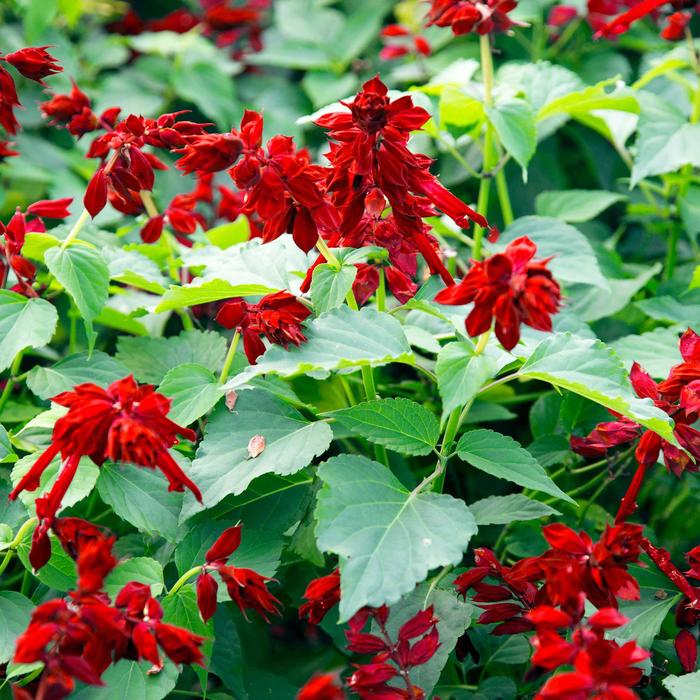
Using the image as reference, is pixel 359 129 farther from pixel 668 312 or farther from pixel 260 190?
pixel 668 312

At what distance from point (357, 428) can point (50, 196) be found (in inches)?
44.5

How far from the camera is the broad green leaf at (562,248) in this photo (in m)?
1.19

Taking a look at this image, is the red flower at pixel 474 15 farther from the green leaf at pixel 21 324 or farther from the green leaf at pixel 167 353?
the green leaf at pixel 21 324

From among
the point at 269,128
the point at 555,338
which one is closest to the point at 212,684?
the point at 555,338

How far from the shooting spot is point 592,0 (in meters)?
→ 1.74

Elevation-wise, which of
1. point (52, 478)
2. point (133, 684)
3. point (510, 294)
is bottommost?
point (133, 684)

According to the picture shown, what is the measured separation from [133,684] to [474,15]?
0.86 meters

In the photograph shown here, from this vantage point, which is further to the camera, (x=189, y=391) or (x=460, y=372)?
(x=189, y=391)

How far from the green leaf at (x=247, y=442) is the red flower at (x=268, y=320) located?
0.21 feet

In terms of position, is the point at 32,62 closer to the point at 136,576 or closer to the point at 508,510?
the point at 136,576

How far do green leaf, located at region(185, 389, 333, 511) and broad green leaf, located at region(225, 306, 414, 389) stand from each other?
9cm

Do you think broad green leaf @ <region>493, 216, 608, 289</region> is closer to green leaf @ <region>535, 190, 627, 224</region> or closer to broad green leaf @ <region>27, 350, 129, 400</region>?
green leaf @ <region>535, 190, 627, 224</region>

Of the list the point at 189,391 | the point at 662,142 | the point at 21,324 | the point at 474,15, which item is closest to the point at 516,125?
the point at 474,15

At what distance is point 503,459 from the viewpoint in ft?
2.74
